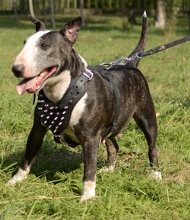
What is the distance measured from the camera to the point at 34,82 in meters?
3.56

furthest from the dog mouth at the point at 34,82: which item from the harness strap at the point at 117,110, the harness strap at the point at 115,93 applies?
the harness strap at the point at 117,110

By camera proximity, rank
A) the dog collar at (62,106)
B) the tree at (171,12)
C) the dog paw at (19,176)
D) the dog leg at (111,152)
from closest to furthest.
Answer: the dog collar at (62,106) < the dog paw at (19,176) < the dog leg at (111,152) < the tree at (171,12)

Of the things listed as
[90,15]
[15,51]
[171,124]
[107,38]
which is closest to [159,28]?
[107,38]

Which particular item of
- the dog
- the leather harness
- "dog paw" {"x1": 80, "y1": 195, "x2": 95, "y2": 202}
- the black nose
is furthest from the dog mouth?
"dog paw" {"x1": 80, "y1": 195, "x2": 95, "y2": 202}

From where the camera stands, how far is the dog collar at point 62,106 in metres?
3.82

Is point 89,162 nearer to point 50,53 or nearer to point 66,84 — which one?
point 66,84

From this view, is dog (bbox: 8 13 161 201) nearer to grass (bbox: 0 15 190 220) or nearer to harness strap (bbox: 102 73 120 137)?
harness strap (bbox: 102 73 120 137)

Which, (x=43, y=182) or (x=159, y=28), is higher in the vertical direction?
(x=43, y=182)

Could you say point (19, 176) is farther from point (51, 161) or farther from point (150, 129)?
point (150, 129)

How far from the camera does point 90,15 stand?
37.6 m

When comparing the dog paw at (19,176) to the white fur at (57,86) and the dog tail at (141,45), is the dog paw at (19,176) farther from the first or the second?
the dog tail at (141,45)

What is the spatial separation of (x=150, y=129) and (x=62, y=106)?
1294mm

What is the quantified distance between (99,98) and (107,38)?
16430mm

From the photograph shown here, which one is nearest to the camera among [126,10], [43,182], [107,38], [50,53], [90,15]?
[50,53]
